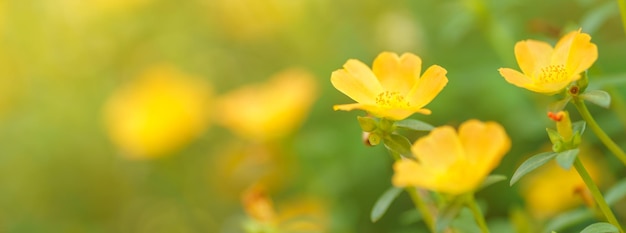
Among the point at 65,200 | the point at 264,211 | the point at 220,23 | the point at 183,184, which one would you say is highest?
the point at 220,23

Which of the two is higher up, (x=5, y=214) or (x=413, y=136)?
(x=5, y=214)

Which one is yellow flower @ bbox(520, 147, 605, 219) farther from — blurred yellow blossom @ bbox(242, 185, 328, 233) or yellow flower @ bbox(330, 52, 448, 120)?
yellow flower @ bbox(330, 52, 448, 120)

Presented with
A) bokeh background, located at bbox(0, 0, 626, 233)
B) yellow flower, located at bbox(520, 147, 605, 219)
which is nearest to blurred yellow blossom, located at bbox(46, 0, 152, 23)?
bokeh background, located at bbox(0, 0, 626, 233)

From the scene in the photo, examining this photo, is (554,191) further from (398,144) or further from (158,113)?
(158,113)

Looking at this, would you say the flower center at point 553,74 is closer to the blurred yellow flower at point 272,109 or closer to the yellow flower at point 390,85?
the yellow flower at point 390,85

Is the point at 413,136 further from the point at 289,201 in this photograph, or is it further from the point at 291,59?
the point at 291,59

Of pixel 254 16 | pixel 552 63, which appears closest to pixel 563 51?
pixel 552 63

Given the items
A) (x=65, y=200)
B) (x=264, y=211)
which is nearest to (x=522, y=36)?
(x=264, y=211)
